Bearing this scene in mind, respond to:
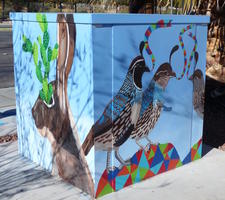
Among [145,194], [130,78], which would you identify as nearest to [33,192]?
[145,194]

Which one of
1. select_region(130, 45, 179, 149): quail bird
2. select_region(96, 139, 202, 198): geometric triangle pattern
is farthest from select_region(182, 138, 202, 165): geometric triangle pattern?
select_region(130, 45, 179, 149): quail bird

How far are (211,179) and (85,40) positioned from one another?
8.09 ft

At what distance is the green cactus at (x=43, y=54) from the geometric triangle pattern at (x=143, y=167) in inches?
48.4

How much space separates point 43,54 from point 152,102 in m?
1.46

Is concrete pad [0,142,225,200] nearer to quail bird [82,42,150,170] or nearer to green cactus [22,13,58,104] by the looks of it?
quail bird [82,42,150,170]

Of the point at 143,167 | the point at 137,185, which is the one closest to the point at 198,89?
the point at 143,167

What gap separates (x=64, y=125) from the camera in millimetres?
4594

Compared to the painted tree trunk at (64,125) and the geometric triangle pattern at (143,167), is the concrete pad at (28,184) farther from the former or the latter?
the geometric triangle pattern at (143,167)

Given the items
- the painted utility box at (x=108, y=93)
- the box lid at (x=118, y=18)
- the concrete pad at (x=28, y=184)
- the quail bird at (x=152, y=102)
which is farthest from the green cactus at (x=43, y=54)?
the quail bird at (x=152, y=102)

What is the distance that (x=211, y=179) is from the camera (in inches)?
197

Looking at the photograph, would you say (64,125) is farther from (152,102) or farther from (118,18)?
(118,18)

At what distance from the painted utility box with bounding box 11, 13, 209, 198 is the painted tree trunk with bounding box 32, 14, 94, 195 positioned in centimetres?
1

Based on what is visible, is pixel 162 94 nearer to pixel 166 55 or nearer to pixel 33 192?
pixel 166 55

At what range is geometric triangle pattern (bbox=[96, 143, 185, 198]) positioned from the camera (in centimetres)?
446
